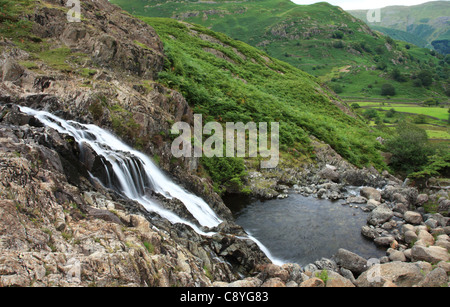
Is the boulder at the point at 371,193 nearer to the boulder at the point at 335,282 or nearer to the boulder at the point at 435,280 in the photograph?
the boulder at the point at 435,280

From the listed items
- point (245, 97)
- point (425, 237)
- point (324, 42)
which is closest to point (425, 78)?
point (324, 42)

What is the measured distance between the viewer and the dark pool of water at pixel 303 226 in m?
19.7

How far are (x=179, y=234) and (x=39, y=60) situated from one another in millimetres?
16053

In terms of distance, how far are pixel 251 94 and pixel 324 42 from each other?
140908 millimetres

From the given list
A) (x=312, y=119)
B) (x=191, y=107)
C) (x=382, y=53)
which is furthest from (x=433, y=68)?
(x=191, y=107)

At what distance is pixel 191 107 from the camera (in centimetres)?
3034

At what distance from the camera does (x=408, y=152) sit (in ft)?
123

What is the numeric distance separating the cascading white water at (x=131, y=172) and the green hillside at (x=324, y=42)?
11974cm

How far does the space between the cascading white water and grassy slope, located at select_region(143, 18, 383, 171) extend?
10.7 m

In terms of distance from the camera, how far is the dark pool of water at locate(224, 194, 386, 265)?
19703 mm

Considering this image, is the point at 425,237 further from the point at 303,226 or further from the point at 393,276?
the point at 303,226

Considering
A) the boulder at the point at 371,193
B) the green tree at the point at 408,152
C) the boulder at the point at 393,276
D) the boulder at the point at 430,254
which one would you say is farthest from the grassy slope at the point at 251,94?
the boulder at the point at 393,276
